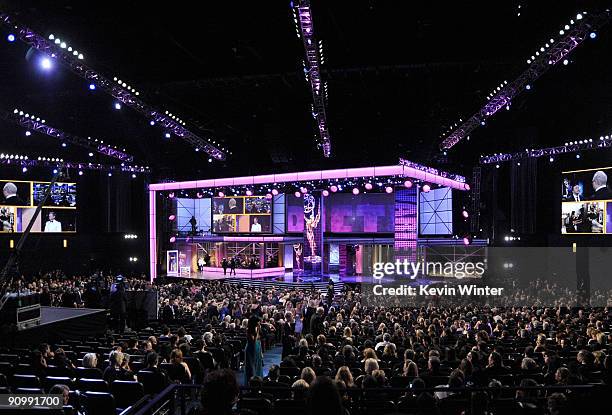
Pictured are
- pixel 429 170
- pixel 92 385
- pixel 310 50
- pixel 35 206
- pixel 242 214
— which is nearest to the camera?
pixel 92 385

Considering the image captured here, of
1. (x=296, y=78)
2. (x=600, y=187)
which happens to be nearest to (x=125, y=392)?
(x=296, y=78)

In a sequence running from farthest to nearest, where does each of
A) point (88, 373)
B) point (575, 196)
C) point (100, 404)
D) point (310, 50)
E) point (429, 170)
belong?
point (429, 170)
point (575, 196)
point (310, 50)
point (88, 373)
point (100, 404)

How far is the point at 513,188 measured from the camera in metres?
23.9

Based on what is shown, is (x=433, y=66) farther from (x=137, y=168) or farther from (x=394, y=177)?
(x=137, y=168)

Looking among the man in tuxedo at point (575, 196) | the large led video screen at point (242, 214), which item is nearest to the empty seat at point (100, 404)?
the man in tuxedo at point (575, 196)

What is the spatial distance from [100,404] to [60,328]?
880cm

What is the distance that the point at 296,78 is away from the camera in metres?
21.5

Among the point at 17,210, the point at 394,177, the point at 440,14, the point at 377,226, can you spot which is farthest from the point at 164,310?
the point at 377,226

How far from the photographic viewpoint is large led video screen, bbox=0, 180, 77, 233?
1098 inches

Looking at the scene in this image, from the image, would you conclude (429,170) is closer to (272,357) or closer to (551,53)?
(551,53)

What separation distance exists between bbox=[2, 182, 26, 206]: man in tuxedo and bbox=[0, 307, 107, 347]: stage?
15924mm

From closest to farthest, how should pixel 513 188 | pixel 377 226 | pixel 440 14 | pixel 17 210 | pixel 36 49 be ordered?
pixel 36 49 → pixel 440 14 → pixel 513 188 → pixel 17 210 → pixel 377 226

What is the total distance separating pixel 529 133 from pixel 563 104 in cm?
247

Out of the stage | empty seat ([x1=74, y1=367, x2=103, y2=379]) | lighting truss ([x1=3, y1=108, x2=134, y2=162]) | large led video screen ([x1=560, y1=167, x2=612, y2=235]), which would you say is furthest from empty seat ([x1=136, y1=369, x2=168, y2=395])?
large led video screen ([x1=560, y1=167, x2=612, y2=235])
